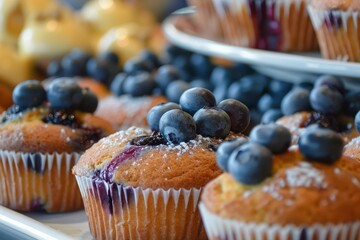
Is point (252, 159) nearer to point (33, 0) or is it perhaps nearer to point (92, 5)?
point (33, 0)

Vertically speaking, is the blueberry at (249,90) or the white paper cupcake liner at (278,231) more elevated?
the white paper cupcake liner at (278,231)

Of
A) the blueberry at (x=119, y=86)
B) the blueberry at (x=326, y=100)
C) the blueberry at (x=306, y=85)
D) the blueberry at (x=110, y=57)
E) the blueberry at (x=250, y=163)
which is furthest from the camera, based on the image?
the blueberry at (x=110, y=57)

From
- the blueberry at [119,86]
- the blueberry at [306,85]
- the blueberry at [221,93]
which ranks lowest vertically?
the blueberry at [221,93]

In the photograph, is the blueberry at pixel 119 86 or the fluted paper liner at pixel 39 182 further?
the blueberry at pixel 119 86

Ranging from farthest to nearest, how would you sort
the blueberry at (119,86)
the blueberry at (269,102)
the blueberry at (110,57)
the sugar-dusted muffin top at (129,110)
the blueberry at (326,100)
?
the blueberry at (110,57), the blueberry at (119,86), the sugar-dusted muffin top at (129,110), the blueberry at (269,102), the blueberry at (326,100)

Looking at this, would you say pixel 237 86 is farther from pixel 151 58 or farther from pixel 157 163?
pixel 157 163

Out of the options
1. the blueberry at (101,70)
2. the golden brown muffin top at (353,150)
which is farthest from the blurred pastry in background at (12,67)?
the golden brown muffin top at (353,150)

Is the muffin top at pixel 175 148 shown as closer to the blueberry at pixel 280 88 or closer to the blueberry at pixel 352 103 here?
the blueberry at pixel 352 103
